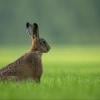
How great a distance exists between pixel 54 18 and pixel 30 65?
10009 cm

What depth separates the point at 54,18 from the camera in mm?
112062

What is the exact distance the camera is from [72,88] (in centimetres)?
1034

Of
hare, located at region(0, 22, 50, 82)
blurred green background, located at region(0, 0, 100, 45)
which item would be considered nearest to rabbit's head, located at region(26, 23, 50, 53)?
hare, located at region(0, 22, 50, 82)

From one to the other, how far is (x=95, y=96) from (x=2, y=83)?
2260 mm

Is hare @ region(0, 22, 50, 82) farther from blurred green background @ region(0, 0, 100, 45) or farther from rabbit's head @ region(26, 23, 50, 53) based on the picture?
blurred green background @ region(0, 0, 100, 45)

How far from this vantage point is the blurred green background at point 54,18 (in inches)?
3890

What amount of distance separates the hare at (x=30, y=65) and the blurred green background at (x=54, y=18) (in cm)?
7938

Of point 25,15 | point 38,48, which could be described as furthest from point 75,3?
point 38,48

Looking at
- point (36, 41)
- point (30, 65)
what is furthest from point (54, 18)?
point (30, 65)

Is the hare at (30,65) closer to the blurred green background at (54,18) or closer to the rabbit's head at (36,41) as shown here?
the rabbit's head at (36,41)

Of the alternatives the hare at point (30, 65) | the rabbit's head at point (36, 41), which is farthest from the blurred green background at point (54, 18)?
the hare at point (30, 65)

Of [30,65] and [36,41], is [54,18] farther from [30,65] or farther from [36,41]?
[30,65]

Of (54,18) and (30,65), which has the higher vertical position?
(54,18)

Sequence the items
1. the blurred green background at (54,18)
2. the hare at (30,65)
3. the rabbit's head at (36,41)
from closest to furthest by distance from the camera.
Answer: the hare at (30,65), the rabbit's head at (36,41), the blurred green background at (54,18)
